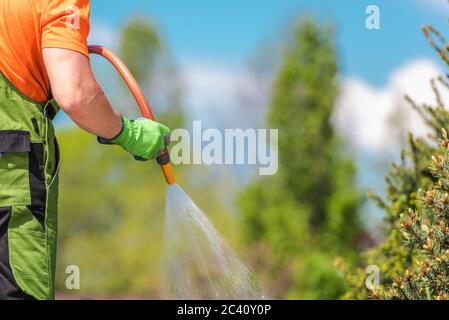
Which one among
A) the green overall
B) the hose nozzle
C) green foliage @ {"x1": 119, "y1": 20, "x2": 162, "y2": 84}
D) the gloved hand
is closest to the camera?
the green overall

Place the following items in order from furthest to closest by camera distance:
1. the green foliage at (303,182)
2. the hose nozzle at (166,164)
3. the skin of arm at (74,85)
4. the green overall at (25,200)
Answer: the green foliage at (303,182)
the hose nozzle at (166,164)
the green overall at (25,200)
the skin of arm at (74,85)

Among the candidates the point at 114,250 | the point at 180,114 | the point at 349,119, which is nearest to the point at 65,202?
the point at 114,250

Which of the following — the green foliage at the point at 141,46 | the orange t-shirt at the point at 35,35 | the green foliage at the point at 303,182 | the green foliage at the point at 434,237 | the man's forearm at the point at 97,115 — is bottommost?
the green foliage at the point at 434,237

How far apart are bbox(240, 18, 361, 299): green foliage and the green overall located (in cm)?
1025

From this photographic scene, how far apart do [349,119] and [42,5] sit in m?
17.7

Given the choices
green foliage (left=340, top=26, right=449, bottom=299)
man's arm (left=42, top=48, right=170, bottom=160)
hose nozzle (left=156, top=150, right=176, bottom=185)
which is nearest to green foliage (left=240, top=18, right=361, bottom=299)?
green foliage (left=340, top=26, right=449, bottom=299)

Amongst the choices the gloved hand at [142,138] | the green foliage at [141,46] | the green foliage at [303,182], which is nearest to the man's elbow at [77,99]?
the gloved hand at [142,138]

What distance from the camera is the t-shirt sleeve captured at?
8.10ft

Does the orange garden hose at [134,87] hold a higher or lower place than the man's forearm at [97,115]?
higher

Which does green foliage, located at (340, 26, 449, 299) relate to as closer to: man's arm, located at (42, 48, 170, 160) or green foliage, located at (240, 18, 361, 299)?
man's arm, located at (42, 48, 170, 160)

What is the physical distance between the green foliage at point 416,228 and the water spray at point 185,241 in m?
0.67

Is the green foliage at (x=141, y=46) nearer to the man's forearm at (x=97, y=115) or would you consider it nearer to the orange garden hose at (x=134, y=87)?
the orange garden hose at (x=134, y=87)

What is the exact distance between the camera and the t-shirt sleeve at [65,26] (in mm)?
2469

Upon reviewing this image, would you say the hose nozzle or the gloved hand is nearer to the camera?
the gloved hand
